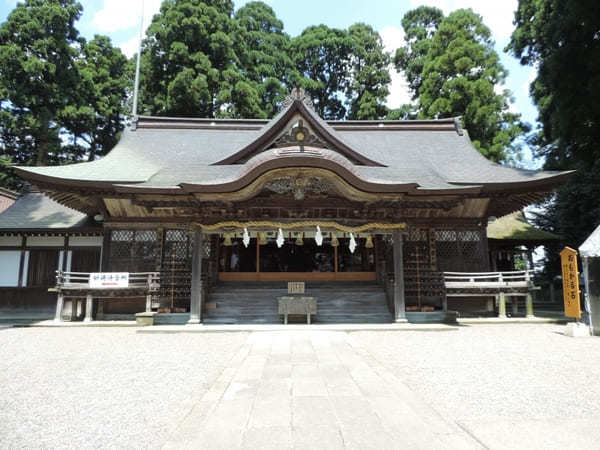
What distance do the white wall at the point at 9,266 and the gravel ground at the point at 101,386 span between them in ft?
20.2

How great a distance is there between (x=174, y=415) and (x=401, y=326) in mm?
7509

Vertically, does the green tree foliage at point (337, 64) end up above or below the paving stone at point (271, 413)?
above

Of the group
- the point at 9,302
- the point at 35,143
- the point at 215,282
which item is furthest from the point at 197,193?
the point at 35,143

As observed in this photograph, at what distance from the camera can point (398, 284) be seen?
10.5m

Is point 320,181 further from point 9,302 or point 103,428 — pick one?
point 9,302

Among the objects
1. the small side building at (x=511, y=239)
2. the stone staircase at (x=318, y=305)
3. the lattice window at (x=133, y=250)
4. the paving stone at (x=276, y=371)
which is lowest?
the paving stone at (x=276, y=371)

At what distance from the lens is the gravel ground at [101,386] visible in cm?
342

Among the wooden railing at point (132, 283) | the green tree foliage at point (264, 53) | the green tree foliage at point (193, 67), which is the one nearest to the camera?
the wooden railing at point (132, 283)

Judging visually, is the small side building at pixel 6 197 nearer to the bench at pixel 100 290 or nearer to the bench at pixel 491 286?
the bench at pixel 100 290

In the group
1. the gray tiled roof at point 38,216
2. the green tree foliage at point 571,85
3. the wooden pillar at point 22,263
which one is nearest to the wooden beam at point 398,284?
the green tree foliage at point 571,85

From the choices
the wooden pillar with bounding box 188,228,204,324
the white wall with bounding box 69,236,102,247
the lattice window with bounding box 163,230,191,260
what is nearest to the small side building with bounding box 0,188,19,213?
the white wall with bounding box 69,236,102,247

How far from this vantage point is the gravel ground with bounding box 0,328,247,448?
3.42 meters

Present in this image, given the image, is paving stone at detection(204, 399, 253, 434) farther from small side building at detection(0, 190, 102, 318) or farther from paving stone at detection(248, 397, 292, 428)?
small side building at detection(0, 190, 102, 318)

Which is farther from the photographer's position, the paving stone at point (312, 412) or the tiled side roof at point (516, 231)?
the tiled side roof at point (516, 231)
